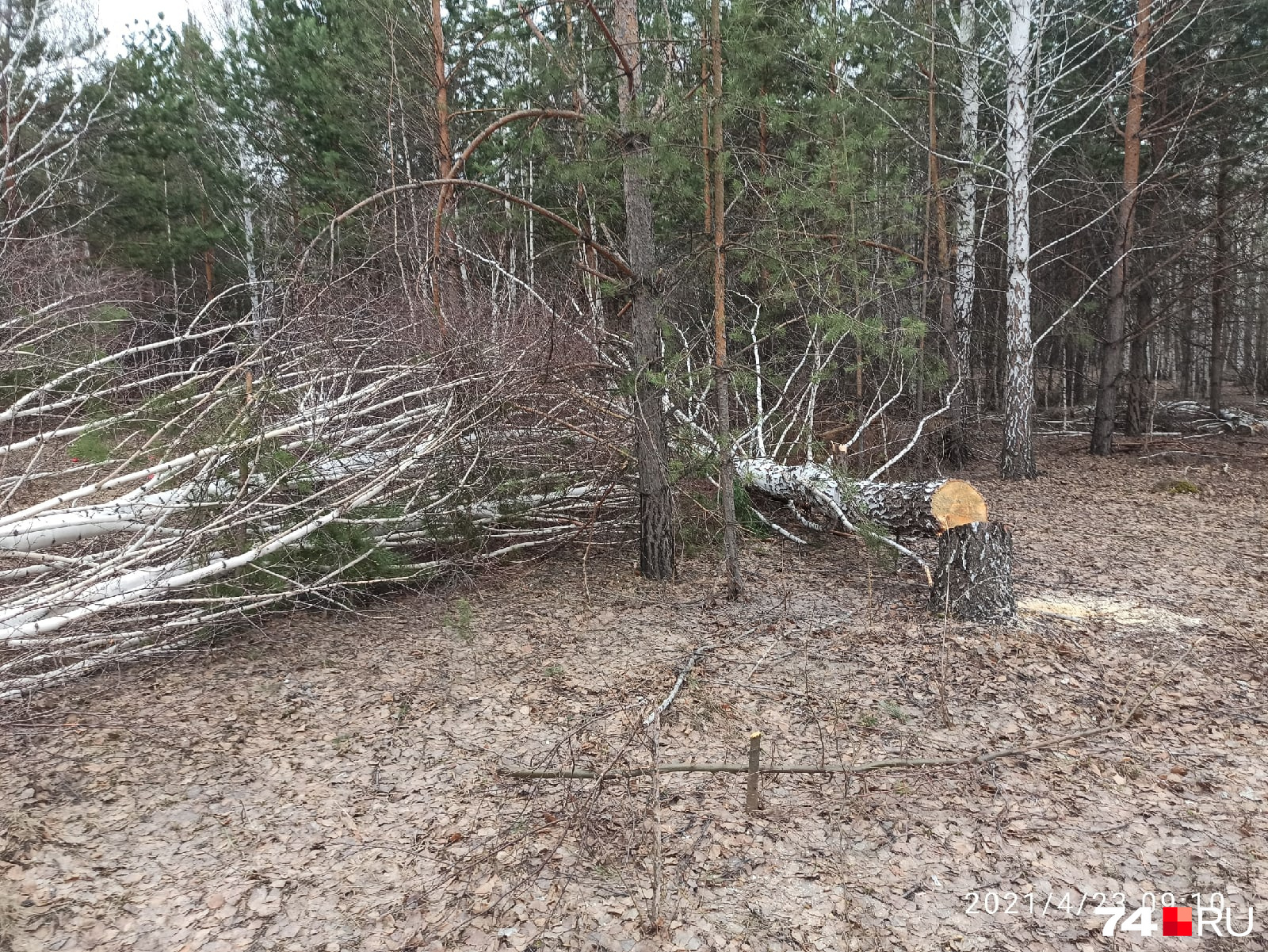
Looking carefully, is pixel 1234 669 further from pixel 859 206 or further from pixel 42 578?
pixel 42 578

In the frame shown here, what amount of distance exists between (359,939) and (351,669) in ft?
7.54

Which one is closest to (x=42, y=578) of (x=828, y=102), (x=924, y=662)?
(x=924, y=662)

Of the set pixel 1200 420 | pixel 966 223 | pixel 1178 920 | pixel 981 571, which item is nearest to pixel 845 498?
pixel 981 571

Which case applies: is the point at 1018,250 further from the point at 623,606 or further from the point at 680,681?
the point at 680,681

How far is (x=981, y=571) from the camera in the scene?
482cm

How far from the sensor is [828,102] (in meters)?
8.32

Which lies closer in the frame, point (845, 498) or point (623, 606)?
point (623, 606)

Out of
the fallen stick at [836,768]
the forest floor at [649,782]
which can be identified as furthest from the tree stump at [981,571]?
the fallen stick at [836,768]

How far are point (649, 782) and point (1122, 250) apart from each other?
11.1 metres

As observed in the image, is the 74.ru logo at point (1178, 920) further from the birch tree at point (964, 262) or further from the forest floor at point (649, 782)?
the birch tree at point (964, 262)

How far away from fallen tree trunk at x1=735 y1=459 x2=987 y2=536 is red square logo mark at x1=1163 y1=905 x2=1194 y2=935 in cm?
323

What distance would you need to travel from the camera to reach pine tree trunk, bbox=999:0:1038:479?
9141 millimetres

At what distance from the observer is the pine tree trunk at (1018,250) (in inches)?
360

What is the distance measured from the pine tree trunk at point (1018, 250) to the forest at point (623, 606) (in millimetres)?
53
